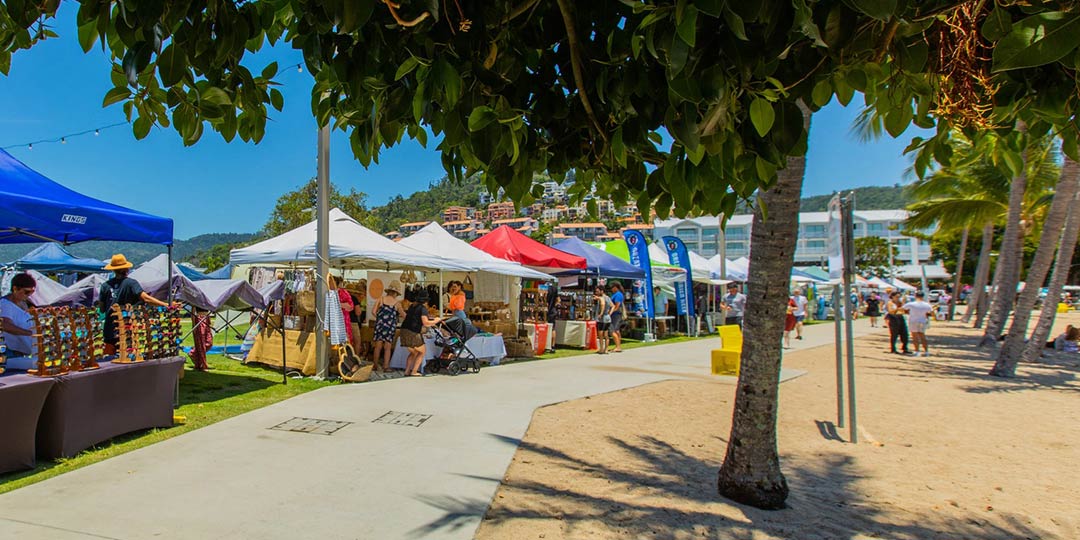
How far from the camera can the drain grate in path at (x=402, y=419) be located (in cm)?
641

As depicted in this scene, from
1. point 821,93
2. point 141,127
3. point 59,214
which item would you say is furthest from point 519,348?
point 821,93

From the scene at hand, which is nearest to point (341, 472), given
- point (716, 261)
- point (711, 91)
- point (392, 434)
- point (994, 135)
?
point (392, 434)

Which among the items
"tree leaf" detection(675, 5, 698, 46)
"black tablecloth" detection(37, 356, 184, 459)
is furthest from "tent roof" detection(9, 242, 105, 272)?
"tree leaf" detection(675, 5, 698, 46)

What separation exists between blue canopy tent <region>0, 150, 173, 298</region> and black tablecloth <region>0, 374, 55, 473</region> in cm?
169

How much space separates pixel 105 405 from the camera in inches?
211

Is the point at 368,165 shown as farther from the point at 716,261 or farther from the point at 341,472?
the point at 716,261

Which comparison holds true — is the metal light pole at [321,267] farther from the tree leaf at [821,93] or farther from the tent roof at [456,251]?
the tree leaf at [821,93]

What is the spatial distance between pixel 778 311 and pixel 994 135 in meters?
1.91

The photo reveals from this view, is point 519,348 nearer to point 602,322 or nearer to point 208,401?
point 602,322

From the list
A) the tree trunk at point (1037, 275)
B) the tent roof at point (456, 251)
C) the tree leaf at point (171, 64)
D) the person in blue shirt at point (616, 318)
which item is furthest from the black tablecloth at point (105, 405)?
the tree trunk at point (1037, 275)

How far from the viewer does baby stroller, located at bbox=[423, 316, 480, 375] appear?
10234mm

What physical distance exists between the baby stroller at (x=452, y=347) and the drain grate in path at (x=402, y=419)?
326 centimetres

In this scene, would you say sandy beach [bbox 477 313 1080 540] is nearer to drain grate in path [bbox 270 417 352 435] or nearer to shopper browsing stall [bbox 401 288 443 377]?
drain grate in path [bbox 270 417 352 435]

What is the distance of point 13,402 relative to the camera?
175 inches
